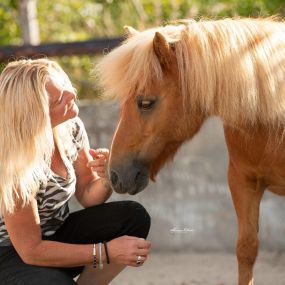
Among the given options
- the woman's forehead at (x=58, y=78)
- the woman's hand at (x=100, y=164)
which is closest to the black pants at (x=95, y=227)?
the woman's hand at (x=100, y=164)

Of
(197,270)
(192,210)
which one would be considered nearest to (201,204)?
(192,210)

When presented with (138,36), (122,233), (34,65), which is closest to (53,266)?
(122,233)

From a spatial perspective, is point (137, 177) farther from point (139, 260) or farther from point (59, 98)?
point (59, 98)

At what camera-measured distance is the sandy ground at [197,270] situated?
14.8 feet

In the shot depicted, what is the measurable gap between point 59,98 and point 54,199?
0.45 metres

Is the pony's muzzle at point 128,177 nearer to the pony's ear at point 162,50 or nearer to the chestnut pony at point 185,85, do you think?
the chestnut pony at point 185,85

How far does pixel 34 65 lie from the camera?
10.1 feet

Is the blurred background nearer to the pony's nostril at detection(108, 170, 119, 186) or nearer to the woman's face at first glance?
the pony's nostril at detection(108, 170, 119, 186)

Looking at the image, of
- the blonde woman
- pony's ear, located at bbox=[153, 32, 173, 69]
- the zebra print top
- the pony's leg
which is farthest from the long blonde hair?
the pony's leg

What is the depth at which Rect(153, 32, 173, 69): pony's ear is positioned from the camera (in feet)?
10.1

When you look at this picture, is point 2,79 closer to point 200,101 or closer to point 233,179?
point 200,101

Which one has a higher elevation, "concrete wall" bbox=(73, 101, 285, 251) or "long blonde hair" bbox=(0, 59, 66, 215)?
"long blonde hair" bbox=(0, 59, 66, 215)

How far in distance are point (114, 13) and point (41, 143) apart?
558 cm

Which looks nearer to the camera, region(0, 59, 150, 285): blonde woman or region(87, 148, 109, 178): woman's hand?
region(0, 59, 150, 285): blonde woman
